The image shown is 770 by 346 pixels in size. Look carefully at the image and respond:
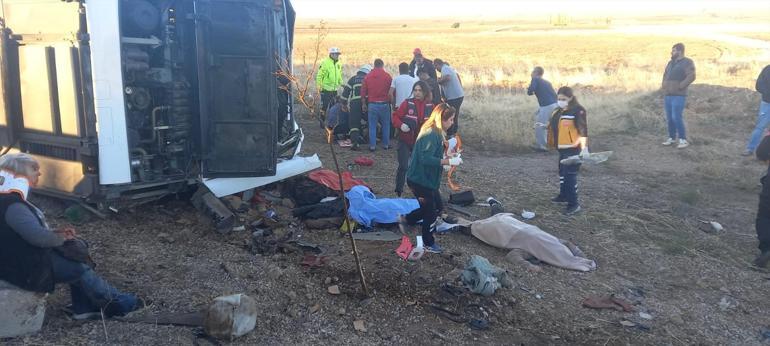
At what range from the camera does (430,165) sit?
5746mm

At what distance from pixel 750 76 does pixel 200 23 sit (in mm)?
19141

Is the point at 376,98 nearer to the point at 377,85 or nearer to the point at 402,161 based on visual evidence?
the point at 377,85

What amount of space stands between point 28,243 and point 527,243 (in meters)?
4.36

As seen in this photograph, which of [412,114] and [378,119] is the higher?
[412,114]

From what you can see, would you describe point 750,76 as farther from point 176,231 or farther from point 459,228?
point 176,231

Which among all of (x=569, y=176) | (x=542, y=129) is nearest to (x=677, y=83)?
(x=542, y=129)

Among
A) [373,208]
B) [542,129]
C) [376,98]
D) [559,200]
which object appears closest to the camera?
[373,208]

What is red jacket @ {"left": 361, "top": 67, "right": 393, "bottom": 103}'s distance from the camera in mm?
10664

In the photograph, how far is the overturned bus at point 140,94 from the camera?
18.0 ft

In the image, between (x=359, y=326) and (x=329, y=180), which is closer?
(x=359, y=326)

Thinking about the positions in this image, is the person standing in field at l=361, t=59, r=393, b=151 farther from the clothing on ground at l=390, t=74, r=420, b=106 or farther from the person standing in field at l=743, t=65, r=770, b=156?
the person standing in field at l=743, t=65, r=770, b=156

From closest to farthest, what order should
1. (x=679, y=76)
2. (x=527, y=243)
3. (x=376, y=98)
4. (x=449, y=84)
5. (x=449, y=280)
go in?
(x=449, y=280) → (x=527, y=243) → (x=376, y=98) → (x=679, y=76) → (x=449, y=84)

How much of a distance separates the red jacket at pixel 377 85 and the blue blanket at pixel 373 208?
4070 millimetres

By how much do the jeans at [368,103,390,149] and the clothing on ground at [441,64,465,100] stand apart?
1.39 meters
